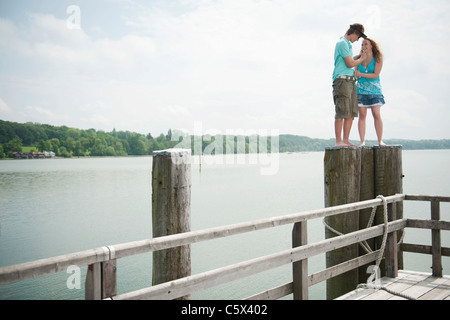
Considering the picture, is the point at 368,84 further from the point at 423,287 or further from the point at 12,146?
the point at 12,146

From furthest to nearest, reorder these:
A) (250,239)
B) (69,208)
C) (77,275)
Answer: (69,208)
(250,239)
(77,275)

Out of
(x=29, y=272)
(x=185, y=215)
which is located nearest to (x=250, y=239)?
(x=185, y=215)

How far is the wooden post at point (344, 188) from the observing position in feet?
Answer: 15.9

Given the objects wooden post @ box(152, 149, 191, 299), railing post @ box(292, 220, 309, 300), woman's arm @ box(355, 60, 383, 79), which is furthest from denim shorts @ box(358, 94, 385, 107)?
wooden post @ box(152, 149, 191, 299)

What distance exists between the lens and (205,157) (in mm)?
118250

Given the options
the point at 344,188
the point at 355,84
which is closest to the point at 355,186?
the point at 344,188

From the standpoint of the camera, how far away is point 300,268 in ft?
11.8

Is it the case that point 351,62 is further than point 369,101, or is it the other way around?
point 369,101

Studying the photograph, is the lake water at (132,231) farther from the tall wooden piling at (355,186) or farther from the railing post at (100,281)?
the railing post at (100,281)

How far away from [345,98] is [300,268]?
2886 millimetres

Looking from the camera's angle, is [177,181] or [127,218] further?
[127,218]
